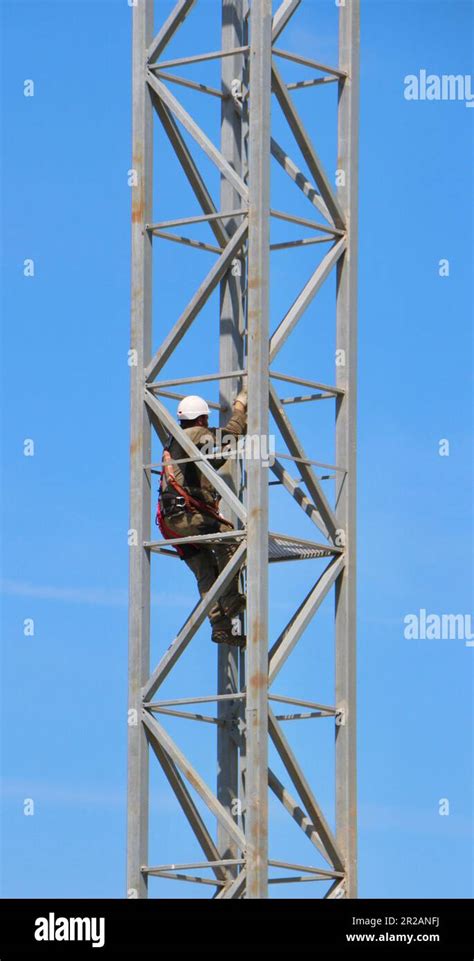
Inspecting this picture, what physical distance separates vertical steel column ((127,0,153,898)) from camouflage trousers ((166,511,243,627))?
0.48 metres

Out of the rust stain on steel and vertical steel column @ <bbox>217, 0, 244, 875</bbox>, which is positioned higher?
vertical steel column @ <bbox>217, 0, 244, 875</bbox>

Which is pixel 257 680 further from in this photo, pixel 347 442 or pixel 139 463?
pixel 347 442

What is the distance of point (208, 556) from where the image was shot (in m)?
29.8

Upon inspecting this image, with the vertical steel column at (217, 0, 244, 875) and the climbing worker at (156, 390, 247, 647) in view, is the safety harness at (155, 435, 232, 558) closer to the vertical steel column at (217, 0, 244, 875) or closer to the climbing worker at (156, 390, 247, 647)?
the climbing worker at (156, 390, 247, 647)

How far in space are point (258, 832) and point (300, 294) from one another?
615cm

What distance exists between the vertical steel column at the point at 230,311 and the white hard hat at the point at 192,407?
0.74m

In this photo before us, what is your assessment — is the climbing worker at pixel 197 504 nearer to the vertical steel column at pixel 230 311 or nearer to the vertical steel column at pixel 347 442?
the vertical steel column at pixel 230 311

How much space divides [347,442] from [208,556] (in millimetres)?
2030

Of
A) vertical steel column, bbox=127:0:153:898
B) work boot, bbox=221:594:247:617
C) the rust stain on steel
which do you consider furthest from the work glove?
the rust stain on steel

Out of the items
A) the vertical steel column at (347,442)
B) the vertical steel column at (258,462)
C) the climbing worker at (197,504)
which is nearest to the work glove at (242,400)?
the climbing worker at (197,504)

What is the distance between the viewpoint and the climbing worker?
2942 centimetres

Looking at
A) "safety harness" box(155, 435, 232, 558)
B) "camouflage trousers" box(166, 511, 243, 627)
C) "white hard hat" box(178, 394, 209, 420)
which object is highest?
"white hard hat" box(178, 394, 209, 420)

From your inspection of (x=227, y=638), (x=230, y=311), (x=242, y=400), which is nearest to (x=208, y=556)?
(x=227, y=638)
